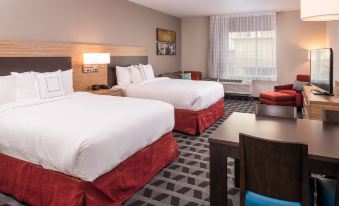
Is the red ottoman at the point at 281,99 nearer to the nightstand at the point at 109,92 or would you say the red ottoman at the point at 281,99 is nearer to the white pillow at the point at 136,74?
the white pillow at the point at 136,74

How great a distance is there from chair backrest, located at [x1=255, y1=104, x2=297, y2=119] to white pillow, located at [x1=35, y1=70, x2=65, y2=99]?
8.48 ft

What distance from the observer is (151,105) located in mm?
2994

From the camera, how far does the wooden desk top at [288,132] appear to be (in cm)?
154

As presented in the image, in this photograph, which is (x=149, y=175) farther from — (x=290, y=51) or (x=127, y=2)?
(x=290, y=51)

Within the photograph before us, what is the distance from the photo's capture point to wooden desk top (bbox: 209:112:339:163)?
1.54m

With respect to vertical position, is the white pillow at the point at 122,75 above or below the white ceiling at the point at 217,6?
below

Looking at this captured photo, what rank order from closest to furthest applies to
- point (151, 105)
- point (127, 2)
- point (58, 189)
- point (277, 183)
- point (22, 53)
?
point (277, 183)
point (58, 189)
point (151, 105)
point (22, 53)
point (127, 2)

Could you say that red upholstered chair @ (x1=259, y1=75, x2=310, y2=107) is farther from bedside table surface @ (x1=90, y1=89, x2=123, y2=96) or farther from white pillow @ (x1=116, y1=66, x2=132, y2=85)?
bedside table surface @ (x1=90, y1=89, x2=123, y2=96)

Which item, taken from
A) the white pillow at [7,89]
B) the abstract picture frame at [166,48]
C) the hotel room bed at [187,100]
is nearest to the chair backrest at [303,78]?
the hotel room bed at [187,100]

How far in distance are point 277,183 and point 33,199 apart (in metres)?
1.99

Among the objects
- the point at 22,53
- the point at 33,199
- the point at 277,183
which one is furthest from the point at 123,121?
the point at 22,53

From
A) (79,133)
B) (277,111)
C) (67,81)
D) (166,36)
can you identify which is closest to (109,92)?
(67,81)

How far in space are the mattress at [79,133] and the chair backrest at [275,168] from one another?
3.61 ft

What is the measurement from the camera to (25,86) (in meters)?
3.21
